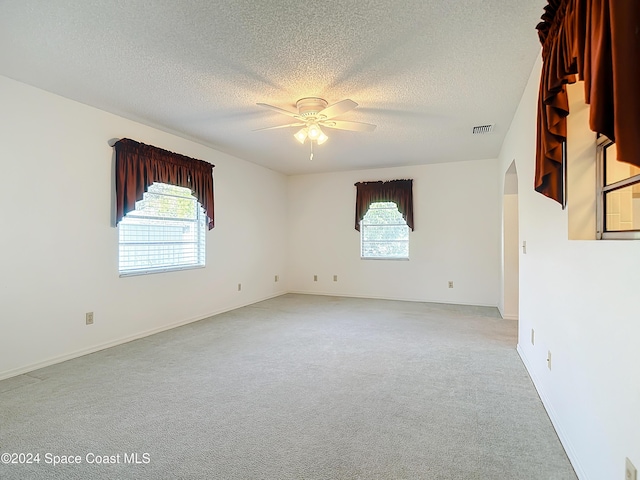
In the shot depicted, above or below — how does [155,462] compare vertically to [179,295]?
below

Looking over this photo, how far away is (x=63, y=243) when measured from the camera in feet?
11.1

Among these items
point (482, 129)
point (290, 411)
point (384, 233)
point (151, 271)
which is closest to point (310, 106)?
point (482, 129)

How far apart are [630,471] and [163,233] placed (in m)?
4.67

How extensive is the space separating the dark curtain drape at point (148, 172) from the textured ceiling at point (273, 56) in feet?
1.39

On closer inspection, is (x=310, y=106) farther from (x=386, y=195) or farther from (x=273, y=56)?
(x=386, y=195)

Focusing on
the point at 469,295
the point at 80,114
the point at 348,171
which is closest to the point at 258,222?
the point at 348,171

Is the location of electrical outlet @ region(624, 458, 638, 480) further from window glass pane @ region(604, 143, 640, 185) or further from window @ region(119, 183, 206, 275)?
window @ region(119, 183, 206, 275)

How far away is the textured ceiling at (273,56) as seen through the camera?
6.70ft

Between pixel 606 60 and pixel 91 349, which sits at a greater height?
pixel 606 60

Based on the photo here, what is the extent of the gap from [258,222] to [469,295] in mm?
4002

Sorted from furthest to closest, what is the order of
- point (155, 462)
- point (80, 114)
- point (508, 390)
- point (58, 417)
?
point (80, 114)
point (508, 390)
point (58, 417)
point (155, 462)

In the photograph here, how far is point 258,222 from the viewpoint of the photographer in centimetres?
645

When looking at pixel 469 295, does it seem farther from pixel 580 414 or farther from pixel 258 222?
pixel 580 414

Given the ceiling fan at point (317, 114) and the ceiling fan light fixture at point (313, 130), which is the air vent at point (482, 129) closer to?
the ceiling fan at point (317, 114)
